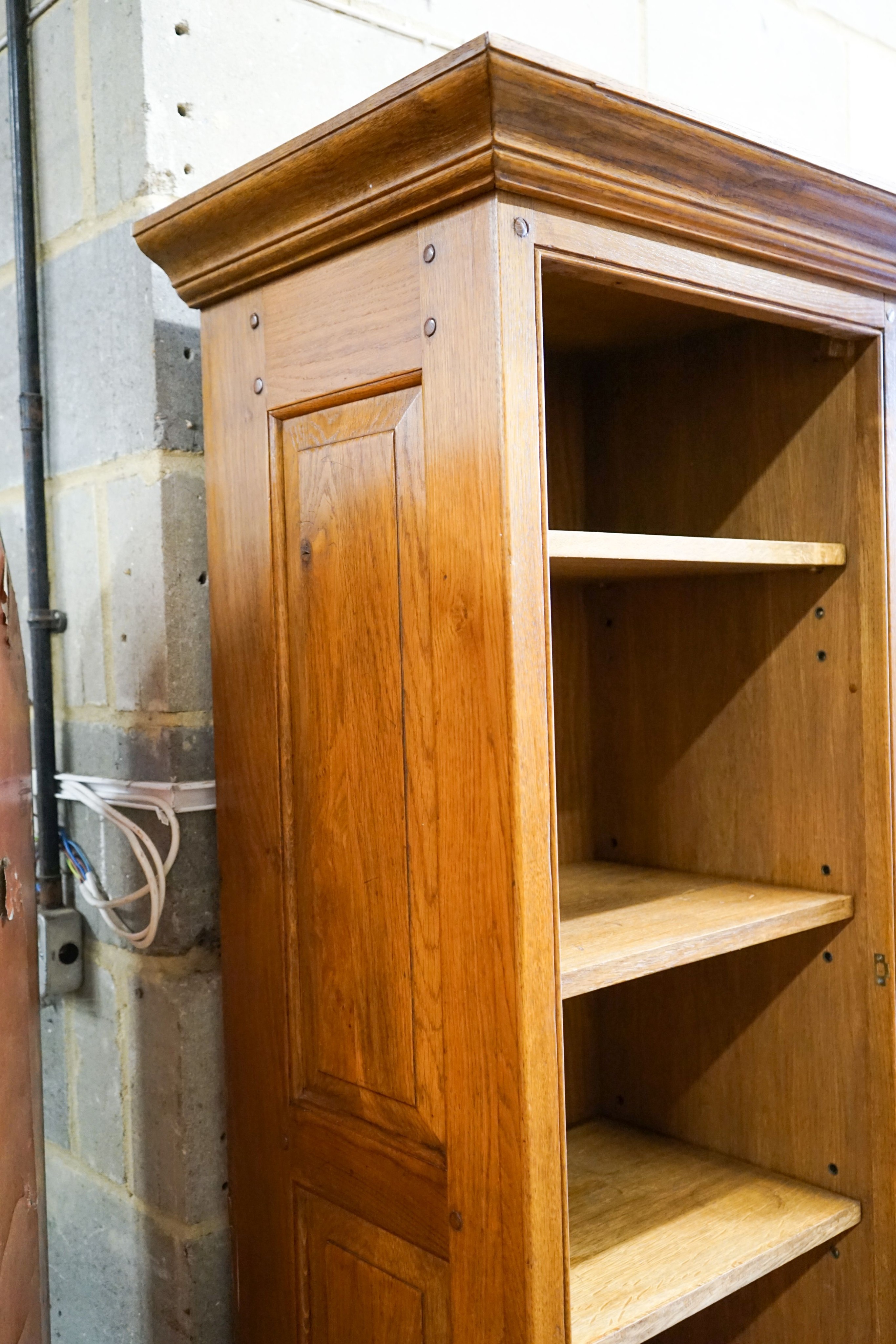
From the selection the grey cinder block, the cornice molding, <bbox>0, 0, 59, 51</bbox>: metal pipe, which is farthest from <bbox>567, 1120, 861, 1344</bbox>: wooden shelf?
<bbox>0, 0, 59, 51</bbox>: metal pipe

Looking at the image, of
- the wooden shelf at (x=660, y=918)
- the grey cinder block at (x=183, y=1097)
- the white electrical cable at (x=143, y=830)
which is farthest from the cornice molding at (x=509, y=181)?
the grey cinder block at (x=183, y=1097)

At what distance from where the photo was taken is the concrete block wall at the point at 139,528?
4.00 ft

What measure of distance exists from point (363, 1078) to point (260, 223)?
0.74 meters

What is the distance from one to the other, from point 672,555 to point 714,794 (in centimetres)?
44

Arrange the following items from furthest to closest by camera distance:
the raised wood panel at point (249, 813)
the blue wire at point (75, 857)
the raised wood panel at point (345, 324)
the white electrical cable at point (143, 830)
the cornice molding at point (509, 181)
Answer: the blue wire at point (75, 857), the white electrical cable at point (143, 830), the raised wood panel at point (249, 813), the raised wood panel at point (345, 324), the cornice molding at point (509, 181)

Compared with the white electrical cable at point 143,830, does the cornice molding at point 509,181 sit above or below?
above

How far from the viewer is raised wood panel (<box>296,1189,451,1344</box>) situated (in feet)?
3.15

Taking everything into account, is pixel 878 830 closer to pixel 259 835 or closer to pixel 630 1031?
pixel 630 1031

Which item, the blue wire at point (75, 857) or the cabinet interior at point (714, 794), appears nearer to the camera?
the cabinet interior at point (714, 794)

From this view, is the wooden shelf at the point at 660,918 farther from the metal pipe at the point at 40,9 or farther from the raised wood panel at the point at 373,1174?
the metal pipe at the point at 40,9

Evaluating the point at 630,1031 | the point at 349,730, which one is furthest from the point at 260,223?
the point at 630,1031

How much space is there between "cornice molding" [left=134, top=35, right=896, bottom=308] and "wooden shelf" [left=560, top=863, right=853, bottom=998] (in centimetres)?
60

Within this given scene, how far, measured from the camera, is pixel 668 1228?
1172 millimetres

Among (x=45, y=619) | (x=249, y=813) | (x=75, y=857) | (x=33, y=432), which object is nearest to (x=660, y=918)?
(x=249, y=813)
